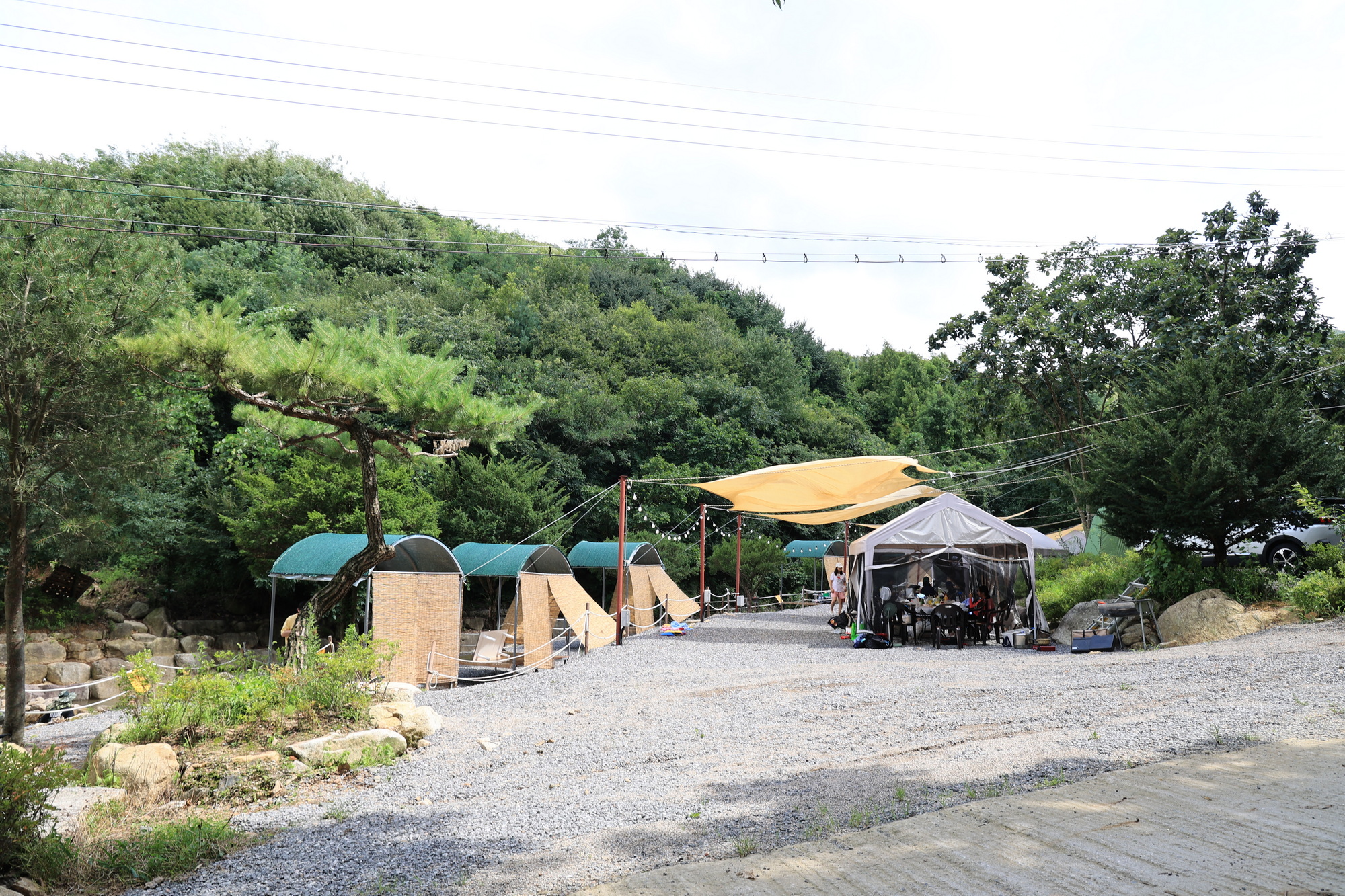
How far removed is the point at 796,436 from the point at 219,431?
60.5 feet

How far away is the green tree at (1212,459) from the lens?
11.1 metres

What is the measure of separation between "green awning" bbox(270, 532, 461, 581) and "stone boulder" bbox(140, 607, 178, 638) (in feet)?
30.8

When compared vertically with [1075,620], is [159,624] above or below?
below

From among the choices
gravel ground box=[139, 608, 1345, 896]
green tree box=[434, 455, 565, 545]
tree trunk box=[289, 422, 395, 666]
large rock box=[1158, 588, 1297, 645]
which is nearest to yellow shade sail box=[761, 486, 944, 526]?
large rock box=[1158, 588, 1297, 645]

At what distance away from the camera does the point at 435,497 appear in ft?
71.5

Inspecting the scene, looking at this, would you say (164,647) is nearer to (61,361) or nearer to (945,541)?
(61,361)

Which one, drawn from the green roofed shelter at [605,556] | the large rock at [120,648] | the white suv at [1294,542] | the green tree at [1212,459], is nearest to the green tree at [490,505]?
the green roofed shelter at [605,556]

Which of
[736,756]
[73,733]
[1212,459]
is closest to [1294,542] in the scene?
[1212,459]

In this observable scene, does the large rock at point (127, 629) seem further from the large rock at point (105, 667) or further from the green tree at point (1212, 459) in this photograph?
the green tree at point (1212, 459)

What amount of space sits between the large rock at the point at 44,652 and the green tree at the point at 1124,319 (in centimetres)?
1957

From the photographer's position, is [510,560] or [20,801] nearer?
[20,801]

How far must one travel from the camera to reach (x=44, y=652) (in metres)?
16.9

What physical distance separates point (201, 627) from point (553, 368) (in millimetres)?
12994

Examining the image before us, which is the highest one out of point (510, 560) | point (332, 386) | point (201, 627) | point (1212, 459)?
point (332, 386)
